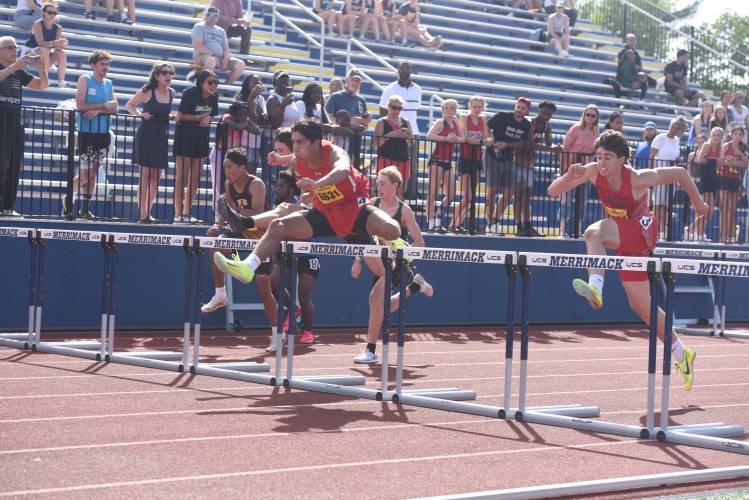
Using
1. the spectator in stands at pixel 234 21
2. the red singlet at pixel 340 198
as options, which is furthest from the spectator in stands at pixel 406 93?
the red singlet at pixel 340 198

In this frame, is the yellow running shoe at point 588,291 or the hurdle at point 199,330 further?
the hurdle at point 199,330

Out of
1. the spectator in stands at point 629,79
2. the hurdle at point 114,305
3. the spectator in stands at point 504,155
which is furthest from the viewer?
the spectator in stands at point 629,79

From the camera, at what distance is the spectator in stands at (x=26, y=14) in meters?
18.6

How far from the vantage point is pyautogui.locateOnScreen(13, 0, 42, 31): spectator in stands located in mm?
18594

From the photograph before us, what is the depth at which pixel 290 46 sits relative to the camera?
Result: 2383 centimetres

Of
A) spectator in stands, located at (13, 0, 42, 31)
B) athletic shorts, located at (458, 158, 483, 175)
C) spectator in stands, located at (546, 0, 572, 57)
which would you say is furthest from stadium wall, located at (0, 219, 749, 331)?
spectator in stands, located at (546, 0, 572, 57)

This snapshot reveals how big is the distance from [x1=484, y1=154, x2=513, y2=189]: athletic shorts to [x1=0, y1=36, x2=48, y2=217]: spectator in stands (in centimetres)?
650

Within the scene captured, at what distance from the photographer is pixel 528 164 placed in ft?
56.1

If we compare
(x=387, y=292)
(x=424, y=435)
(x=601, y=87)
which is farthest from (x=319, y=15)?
(x=424, y=435)

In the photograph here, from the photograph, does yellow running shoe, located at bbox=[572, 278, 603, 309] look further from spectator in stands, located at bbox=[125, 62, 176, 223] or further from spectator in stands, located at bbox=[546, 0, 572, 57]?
spectator in stands, located at bbox=[546, 0, 572, 57]

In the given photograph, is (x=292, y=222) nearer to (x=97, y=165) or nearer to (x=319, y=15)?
(x=97, y=165)

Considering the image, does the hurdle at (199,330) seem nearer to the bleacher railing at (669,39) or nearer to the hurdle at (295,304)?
the hurdle at (295,304)

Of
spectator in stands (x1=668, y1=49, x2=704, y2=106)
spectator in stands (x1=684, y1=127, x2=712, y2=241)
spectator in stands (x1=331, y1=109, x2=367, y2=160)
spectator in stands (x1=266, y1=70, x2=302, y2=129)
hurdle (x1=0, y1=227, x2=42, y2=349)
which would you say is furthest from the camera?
spectator in stands (x1=668, y1=49, x2=704, y2=106)

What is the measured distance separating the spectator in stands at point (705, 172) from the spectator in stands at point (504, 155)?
3.35 m
